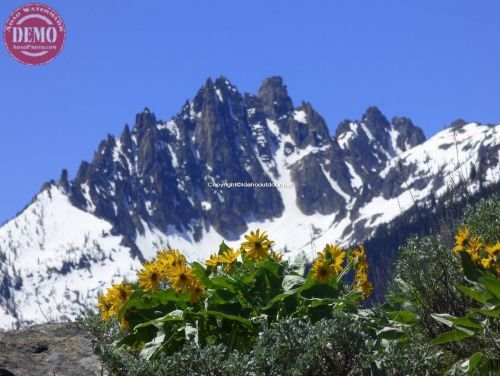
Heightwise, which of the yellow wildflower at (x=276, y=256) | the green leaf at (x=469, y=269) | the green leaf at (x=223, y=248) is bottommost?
the green leaf at (x=469, y=269)

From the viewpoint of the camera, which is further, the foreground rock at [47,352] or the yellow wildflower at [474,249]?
the foreground rock at [47,352]

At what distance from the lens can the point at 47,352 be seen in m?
7.07

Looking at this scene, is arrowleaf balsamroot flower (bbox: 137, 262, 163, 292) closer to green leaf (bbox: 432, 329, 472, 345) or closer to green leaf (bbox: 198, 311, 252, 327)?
green leaf (bbox: 198, 311, 252, 327)

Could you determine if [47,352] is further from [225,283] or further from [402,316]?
[402,316]

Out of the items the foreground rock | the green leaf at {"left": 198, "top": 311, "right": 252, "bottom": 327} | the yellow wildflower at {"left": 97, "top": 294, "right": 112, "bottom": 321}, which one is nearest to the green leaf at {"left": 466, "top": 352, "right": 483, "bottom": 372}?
the green leaf at {"left": 198, "top": 311, "right": 252, "bottom": 327}

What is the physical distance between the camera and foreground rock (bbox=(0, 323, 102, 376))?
6.52 meters

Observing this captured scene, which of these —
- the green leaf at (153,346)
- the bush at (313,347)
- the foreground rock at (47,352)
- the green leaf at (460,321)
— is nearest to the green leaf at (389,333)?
the green leaf at (460,321)

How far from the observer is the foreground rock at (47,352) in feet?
21.4

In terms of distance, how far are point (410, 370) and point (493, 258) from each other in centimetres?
226

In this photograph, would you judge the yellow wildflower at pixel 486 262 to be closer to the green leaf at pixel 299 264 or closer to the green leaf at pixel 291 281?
the green leaf at pixel 299 264

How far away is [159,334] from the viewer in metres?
5.51

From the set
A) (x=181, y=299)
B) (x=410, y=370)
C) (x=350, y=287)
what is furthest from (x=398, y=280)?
(x=410, y=370)

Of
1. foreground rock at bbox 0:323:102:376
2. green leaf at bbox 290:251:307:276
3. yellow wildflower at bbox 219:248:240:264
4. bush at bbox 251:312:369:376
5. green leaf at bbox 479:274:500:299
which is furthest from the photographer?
foreground rock at bbox 0:323:102:376

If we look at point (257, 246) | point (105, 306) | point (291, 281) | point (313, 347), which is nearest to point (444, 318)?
point (291, 281)
